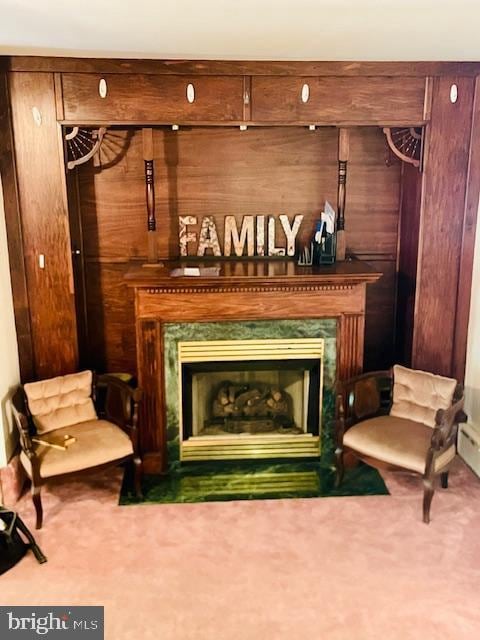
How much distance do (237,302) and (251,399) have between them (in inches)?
27.9

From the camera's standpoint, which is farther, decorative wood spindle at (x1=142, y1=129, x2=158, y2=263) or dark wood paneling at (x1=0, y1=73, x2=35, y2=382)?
decorative wood spindle at (x1=142, y1=129, x2=158, y2=263)

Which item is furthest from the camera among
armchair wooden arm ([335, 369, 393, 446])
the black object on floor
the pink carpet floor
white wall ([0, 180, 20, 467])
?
Result: armchair wooden arm ([335, 369, 393, 446])

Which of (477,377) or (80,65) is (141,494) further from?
(80,65)

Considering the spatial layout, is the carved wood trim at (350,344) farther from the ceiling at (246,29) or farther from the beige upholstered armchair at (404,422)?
the ceiling at (246,29)

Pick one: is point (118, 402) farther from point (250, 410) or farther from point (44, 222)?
point (44, 222)

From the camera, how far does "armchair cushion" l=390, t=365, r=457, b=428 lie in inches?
137

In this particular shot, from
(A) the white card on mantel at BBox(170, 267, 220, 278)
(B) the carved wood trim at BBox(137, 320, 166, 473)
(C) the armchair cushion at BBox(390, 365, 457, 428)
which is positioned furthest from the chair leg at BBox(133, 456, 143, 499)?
(C) the armchair cushion at BBox(390, 365, 457, 428)

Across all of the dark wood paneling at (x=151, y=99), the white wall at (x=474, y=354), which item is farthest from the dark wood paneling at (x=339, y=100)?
the white wall at (x=474, y=354)

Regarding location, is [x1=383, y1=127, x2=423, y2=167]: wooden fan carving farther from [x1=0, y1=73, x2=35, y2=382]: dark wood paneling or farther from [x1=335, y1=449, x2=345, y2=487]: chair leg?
[x1=0, y1=73, x2=35, y2=382]: dark wood paneling

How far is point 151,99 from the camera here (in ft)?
11.2

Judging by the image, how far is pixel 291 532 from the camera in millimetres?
3182

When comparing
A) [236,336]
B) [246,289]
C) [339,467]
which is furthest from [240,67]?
[339,467]

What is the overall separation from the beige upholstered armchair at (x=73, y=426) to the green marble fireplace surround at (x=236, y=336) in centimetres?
29

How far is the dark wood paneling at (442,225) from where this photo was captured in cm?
353
